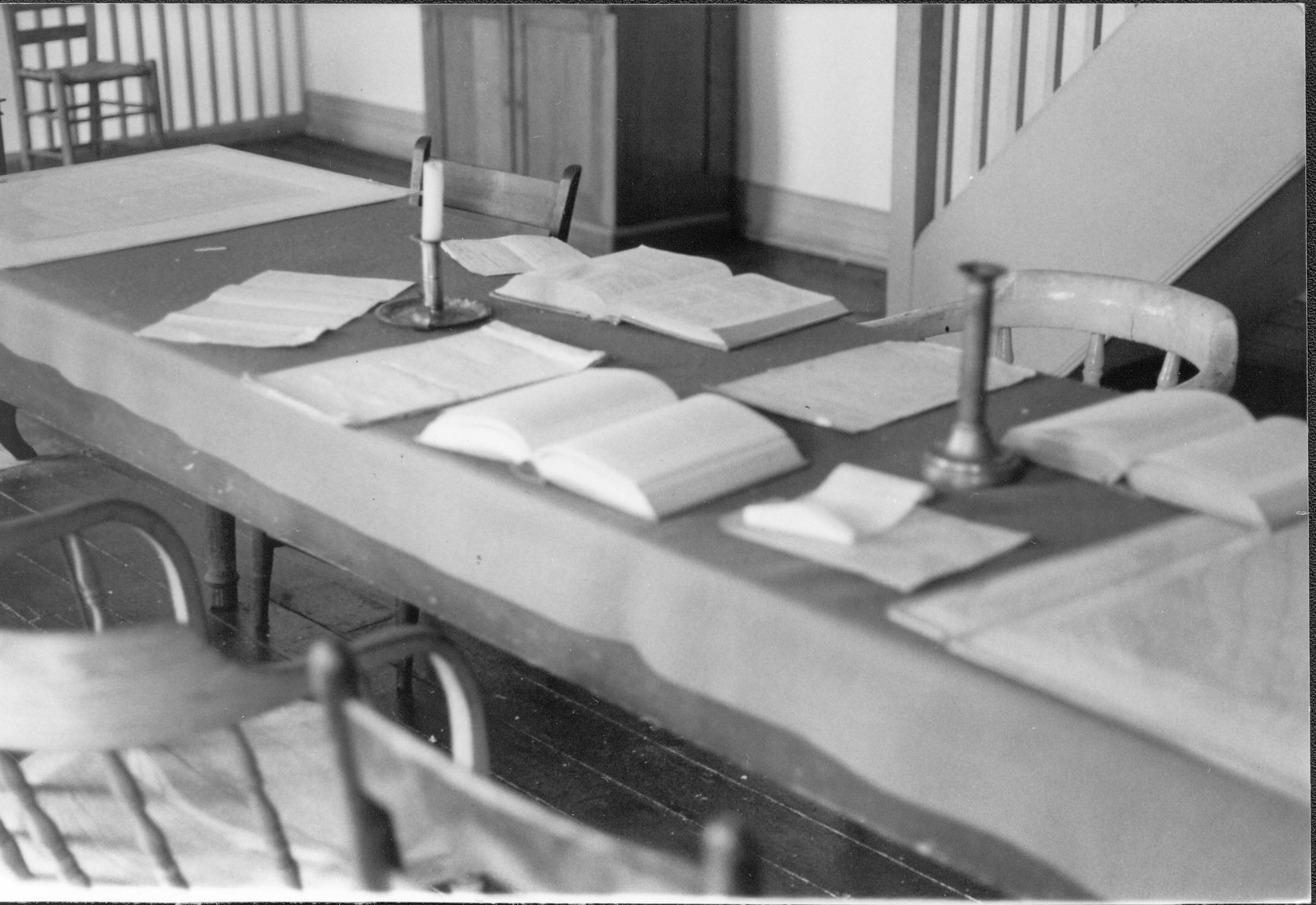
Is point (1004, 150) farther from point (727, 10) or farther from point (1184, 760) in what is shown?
point (1184, 760)

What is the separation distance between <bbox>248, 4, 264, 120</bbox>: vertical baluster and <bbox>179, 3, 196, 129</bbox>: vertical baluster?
305 millimetres

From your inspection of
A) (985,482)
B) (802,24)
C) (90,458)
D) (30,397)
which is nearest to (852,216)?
(802,24)

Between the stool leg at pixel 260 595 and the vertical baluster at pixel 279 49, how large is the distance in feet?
19.3

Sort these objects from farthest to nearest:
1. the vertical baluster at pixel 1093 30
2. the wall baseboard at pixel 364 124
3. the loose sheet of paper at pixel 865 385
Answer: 1. the wall baseboard at pixel 364 124
2. the vertical baluster at pixel 1093 30
3. the loose sheet of paper at pixel 865 385

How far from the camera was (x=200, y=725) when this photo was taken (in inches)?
49.8

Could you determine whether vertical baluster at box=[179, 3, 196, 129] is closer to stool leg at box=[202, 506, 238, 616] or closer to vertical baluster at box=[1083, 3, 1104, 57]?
vertical baluster at box=[1083, 3, 1104, 57]

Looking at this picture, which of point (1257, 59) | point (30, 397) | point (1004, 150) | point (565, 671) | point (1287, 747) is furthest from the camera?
point (1004, 150)

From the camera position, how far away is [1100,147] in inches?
158

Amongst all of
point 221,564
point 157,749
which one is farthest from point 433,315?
point 221,564

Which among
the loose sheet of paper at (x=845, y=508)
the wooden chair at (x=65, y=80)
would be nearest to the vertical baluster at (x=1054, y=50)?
the loose sheet of paper at (x=845, y=508)

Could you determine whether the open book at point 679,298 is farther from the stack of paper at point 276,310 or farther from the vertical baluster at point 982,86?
the vertical baluster at point 982,86

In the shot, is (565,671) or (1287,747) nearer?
(1287,747)

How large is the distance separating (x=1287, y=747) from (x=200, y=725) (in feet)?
2.79

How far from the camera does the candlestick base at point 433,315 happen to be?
7.43ft
